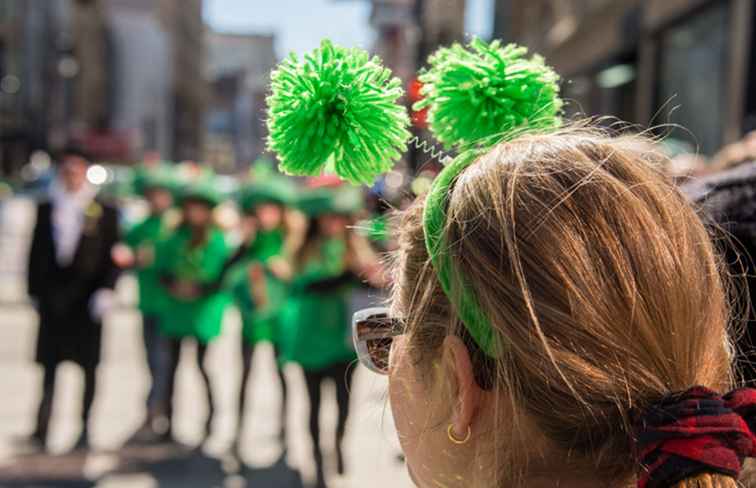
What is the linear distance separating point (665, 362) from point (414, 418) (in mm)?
312

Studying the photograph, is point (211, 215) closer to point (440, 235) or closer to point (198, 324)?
point (198, 324)

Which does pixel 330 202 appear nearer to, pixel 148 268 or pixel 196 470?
pixel 148 268

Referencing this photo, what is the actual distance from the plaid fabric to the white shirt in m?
5.17

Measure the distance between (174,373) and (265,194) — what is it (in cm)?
136

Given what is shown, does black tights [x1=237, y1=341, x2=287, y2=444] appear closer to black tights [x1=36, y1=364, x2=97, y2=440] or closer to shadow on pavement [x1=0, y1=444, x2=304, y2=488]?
shadow on pavement [x1=0, y1=444, x2=304, y2=488]

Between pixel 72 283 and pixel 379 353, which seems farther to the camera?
pixel 72 283

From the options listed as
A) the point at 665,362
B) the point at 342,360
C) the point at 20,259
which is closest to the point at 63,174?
the point at 342,360

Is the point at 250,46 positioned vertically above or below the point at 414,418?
above

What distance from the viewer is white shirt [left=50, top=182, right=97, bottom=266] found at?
554cm

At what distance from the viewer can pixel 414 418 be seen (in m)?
1.07

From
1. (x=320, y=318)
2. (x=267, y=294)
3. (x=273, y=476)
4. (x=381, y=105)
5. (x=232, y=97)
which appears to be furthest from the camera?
(x=232, y=97)

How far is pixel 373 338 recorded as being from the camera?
117 cm

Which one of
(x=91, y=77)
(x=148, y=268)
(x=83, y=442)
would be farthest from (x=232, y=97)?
(x=83, y=442)

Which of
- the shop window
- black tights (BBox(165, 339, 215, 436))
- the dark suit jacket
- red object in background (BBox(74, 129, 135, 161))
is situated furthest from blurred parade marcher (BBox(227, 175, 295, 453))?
red object in background (BBox(74, 129, 135, 161))
